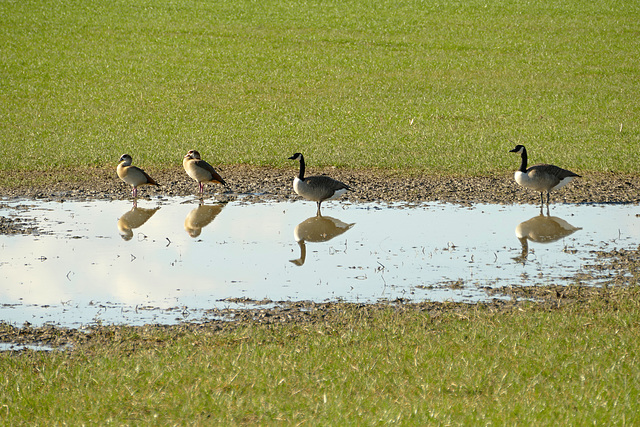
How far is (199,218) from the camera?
15898mm

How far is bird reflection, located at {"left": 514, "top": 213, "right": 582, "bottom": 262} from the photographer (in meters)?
14.0

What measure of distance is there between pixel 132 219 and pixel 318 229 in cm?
367

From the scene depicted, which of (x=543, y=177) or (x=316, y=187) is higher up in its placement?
(x=543, y=177)

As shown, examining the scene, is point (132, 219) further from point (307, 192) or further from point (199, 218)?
point (307, 192)

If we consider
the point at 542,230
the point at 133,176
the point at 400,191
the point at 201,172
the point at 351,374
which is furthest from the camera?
the point at 400,191

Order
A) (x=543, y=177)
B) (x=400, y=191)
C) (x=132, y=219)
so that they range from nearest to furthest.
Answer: (x=132, y=219)
(x=543, y=177)
(x=400, y=191)

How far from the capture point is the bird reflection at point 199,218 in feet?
49.0

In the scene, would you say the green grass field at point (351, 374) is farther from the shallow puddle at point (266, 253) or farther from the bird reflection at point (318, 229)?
the bird reflection at point (318, 229)

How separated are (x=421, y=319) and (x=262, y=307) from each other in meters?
2.06

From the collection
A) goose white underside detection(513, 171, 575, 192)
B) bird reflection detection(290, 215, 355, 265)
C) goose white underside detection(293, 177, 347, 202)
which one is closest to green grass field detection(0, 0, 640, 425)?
goose white underside detection(513, 171, 575, 192)

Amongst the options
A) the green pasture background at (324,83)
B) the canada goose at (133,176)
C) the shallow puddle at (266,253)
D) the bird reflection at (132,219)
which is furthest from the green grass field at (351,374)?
the green pasture background at (324,83)

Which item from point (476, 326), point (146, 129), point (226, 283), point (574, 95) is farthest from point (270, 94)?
point (476, 326)

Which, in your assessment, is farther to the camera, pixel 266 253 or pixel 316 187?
pixel 316 187

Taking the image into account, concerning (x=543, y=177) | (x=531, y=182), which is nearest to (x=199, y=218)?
(x=531, y=182)
